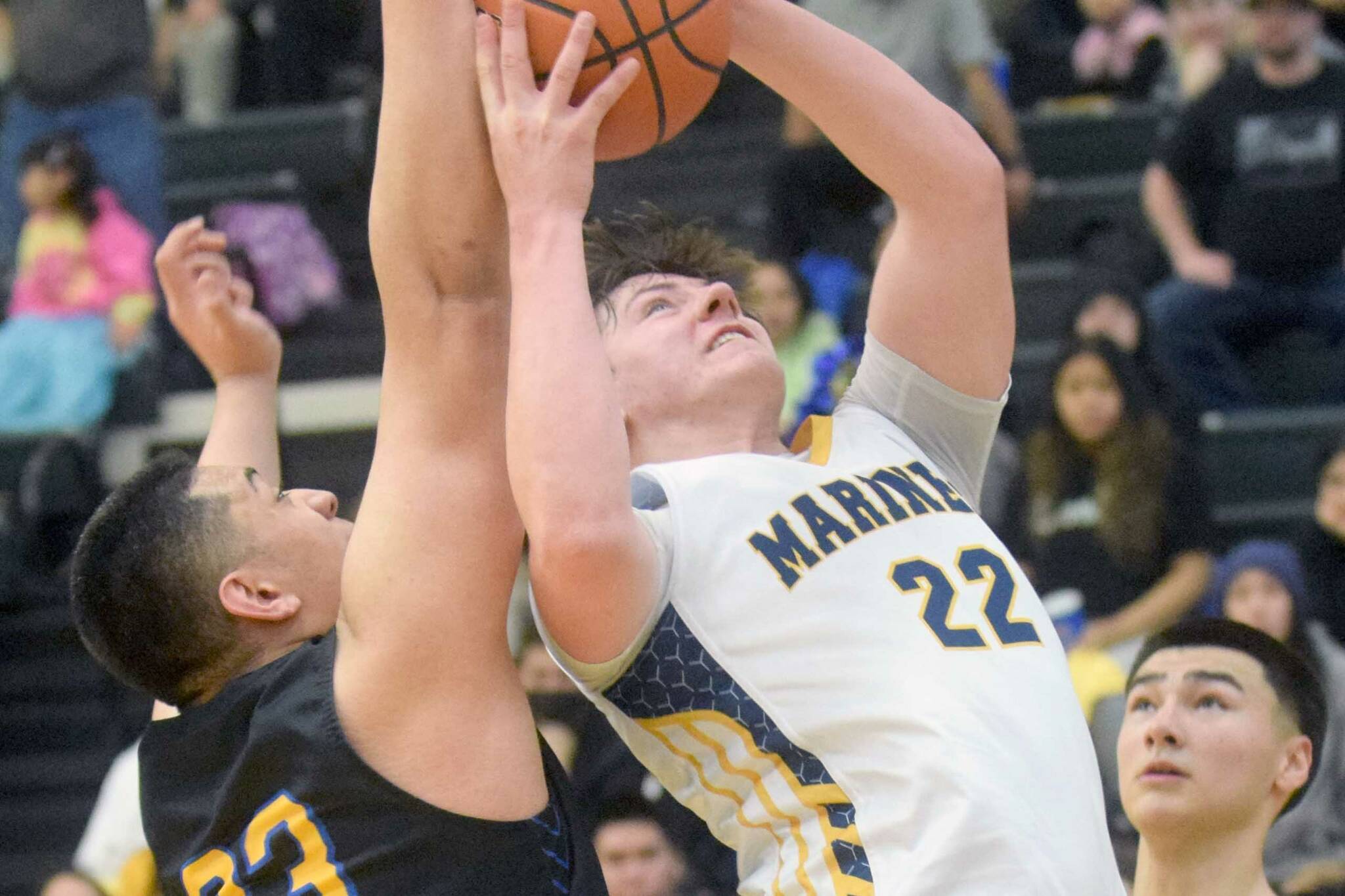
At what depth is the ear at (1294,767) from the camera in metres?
3.29

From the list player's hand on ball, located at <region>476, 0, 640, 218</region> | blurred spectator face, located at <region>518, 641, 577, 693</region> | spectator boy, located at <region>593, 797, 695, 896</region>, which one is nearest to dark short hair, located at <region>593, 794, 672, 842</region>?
spectator boy, located at <region>593, 797, 695, 896</region>

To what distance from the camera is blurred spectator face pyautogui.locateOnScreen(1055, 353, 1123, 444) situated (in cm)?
588

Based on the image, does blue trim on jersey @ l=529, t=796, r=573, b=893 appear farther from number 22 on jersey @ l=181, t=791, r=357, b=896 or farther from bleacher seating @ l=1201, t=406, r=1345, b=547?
bleacher seating @ l=1201, t=406, r=1345, b=547

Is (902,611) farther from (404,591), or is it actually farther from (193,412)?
(193,412)

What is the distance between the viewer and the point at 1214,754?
323 cm

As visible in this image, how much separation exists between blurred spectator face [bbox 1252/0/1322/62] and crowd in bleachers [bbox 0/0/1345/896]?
1 centimetres

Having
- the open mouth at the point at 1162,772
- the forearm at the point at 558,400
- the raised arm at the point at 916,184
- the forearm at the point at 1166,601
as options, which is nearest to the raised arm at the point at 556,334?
the forearm at the point at 558,400

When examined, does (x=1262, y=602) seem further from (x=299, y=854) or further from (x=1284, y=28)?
(x=299, y=854)

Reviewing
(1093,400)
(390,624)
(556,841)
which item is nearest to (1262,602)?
(1093,400)

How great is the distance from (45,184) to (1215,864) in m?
5.75

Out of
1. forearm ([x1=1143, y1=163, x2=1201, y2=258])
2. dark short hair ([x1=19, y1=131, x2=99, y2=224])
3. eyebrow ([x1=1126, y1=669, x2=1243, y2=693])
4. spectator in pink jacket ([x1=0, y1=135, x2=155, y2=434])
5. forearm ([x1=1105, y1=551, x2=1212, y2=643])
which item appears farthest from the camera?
dark short hair ([x1=19, y1=131, x2=99, y2=224])

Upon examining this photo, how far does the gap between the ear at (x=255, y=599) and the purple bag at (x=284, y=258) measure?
5.43 metres

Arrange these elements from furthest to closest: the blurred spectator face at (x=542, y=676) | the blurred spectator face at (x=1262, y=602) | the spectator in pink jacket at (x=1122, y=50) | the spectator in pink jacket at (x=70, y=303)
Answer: the spectator in pink jacket at (x=1122, y=50) < the spectator in pink jacket at (x=70, y=303) < the blurred spectator face at (x=542, y=676) < the blurred spectator face at (x=1262, y=602)

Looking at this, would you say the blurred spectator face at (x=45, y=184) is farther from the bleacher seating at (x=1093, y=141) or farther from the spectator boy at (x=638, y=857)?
the bleacher seating at (x=1093, y=141)
